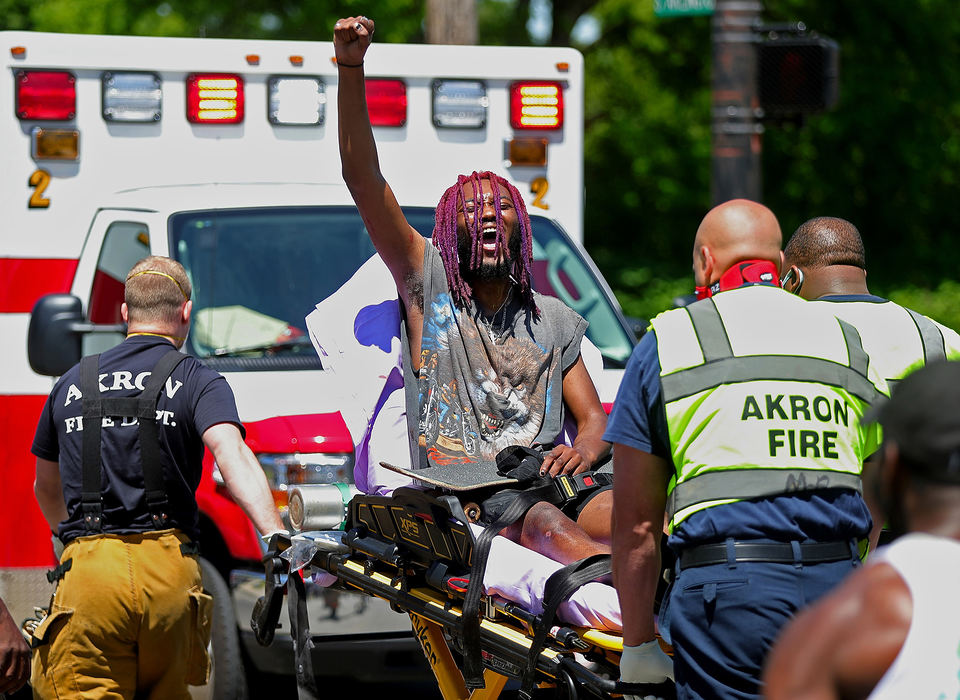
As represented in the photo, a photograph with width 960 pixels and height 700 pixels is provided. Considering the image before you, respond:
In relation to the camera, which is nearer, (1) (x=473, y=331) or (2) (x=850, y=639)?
(2) (x=850, y=639)

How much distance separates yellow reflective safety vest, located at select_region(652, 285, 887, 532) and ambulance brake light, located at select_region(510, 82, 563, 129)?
418cm

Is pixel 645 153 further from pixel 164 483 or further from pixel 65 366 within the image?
pixel 164 483

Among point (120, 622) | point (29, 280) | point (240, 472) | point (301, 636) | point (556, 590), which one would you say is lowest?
point (301, 636)

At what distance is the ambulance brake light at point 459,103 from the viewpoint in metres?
6.89

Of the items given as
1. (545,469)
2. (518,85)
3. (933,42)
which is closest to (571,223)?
(518,85)

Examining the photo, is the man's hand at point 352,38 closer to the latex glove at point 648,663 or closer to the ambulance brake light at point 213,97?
the latex glove at point 648,663

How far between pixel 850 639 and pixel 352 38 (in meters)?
2.79

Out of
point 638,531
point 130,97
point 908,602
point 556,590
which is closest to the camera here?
point 908,602

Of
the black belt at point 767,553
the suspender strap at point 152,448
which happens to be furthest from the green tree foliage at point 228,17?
the black belt at point 767,553

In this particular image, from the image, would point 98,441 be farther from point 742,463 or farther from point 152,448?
point 742,463

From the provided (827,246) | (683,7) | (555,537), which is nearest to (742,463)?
(555,537)

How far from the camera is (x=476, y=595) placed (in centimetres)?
366

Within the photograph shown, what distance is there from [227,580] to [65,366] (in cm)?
112

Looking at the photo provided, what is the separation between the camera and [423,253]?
14.6 feet
